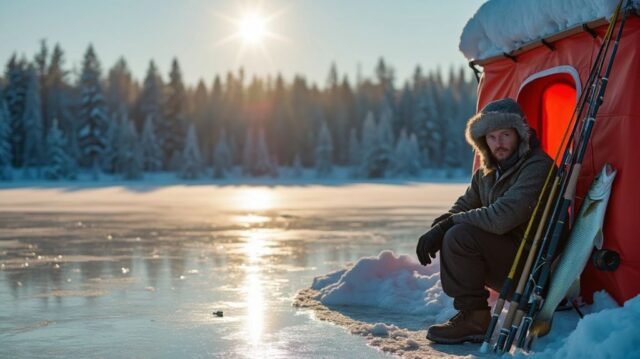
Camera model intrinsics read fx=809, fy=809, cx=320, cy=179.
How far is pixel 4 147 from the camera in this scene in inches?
2191

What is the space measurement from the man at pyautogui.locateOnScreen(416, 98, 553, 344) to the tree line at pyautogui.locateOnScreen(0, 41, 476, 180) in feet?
174

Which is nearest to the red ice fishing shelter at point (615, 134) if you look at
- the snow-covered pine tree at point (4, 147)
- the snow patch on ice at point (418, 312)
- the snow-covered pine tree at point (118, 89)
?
the snow patch on ice at point (418, 312)

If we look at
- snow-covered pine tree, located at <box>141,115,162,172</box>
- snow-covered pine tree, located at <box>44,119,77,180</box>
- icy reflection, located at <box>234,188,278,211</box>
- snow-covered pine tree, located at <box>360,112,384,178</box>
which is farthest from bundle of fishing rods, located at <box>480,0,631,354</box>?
snow-covered pine tree, located at <box>360,112,384,178</box>

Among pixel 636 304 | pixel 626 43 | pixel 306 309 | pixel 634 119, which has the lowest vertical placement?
pixel 306 309

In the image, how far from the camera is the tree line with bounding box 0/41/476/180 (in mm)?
61688

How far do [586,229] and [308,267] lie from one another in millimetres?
4512

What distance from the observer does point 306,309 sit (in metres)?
6.53

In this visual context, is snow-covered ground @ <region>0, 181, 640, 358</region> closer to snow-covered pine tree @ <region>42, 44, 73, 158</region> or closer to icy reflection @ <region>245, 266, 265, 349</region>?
icy reflection @ <region>245, 266, 265, 349</region>

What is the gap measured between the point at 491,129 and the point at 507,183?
14.9 inches

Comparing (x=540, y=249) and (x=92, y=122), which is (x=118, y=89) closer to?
(x=92, y=122)

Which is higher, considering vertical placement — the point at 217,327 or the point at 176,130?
the point at 176,130

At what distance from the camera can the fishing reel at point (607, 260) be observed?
5404mm

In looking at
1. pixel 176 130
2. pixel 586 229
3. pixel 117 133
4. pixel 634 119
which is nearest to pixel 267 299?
pixel 586 229

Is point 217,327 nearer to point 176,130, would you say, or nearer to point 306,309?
point 306,309
